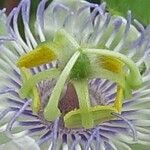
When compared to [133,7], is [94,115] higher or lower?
lower

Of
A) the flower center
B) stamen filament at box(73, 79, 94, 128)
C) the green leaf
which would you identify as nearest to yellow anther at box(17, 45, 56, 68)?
the flower center

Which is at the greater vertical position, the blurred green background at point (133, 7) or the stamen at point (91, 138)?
the blurred green background at point (133, 7)

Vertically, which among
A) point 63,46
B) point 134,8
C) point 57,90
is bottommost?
point 57,90

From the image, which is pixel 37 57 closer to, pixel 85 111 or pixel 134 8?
pixel 85 111

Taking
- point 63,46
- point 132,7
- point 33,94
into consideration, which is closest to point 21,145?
point 33,94

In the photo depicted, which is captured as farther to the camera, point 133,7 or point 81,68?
point 133,7

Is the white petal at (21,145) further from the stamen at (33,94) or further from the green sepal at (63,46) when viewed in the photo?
the green sepal at (63,46)

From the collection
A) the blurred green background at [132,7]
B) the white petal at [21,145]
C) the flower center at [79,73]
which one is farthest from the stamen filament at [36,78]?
the blurred green background at [132,7]

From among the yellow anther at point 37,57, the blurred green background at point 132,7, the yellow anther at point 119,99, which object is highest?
the blurred green background at point 132,7
